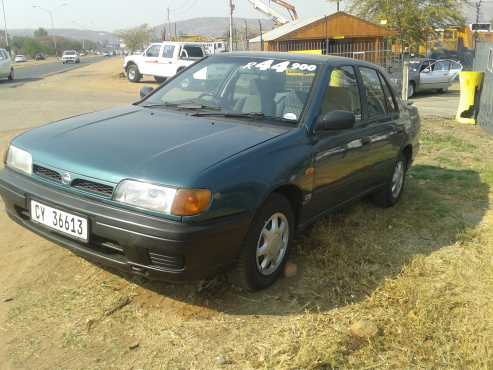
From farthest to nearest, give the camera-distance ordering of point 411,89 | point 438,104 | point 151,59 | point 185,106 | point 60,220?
point 151,59
point 411,89
point 438,104
point 185,106
point 60,220

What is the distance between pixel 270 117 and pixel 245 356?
1746 millimetres

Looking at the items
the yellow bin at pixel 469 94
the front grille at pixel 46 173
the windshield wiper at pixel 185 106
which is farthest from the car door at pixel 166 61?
the front grille at pixel 46 173

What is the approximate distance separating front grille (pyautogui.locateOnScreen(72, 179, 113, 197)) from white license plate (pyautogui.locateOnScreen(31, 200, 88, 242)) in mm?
170

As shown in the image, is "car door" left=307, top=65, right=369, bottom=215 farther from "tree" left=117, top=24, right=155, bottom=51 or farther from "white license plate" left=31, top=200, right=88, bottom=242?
"tree" left=117, top=24, right=155, bottom=51

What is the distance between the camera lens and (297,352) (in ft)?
9.19

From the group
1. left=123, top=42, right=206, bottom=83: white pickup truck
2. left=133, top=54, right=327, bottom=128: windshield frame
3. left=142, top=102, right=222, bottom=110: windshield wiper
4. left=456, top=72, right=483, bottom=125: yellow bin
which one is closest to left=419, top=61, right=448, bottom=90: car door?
left=456, top=72, right=483, bottom=125: yellow bin

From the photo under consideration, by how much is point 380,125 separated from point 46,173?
292 centimetres

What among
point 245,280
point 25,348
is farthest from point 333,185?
point 25,348

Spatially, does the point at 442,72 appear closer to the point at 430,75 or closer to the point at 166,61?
the point at 430,75

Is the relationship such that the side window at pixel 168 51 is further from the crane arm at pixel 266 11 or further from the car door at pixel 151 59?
the crane arm at pixel 266 11

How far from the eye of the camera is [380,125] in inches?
186

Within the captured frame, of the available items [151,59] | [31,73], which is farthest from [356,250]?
[31,73]

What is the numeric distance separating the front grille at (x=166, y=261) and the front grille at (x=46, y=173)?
80 cm

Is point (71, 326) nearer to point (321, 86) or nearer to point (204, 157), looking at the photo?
point (204, 157)
